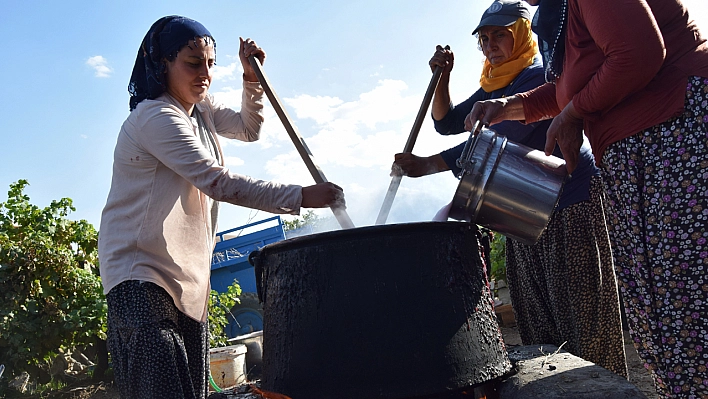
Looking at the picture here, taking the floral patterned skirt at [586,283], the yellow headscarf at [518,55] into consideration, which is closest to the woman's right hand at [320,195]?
the floral patterned skirt at [586,283]

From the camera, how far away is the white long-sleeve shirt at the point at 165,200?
203 cm

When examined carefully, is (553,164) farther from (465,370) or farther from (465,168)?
(465,370)

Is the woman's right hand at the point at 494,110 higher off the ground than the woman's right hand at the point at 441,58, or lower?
lower

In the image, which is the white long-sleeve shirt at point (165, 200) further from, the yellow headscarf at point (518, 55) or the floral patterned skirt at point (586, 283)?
the yellow headscarf at point (518, 55)

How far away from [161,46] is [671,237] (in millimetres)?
1963

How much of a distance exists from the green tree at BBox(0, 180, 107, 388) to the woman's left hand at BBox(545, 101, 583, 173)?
Result: 16.0 feet

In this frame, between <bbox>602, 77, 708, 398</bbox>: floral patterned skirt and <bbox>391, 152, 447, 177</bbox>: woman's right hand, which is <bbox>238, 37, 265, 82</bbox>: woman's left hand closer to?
<bbox>391, 152, 447, 177</bbox>: woman's right hand

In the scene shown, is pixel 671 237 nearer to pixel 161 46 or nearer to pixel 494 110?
pixel 494 110

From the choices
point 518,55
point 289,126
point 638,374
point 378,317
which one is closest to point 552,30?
point 518,55

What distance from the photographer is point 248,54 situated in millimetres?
2836

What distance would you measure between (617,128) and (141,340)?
69.7 inches

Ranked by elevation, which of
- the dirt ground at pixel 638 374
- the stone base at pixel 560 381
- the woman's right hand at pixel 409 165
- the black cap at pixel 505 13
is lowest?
the dirt ground at pixel 638 374

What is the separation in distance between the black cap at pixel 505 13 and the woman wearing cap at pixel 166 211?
1447 millimetres

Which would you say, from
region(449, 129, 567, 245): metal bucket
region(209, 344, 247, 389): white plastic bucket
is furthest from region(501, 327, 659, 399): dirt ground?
region(209, 344, 247, 389): white plastic bucket
